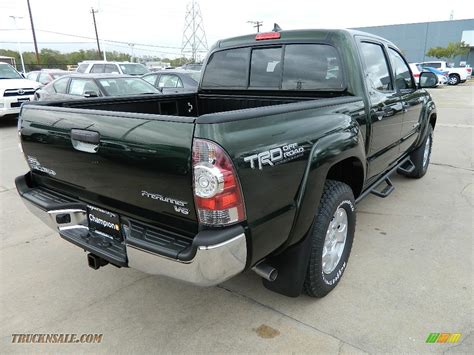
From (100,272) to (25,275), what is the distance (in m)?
0.63

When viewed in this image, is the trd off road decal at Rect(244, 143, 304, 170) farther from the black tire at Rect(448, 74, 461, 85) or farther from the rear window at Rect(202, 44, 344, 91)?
the black tire at Rect(448, 74, 461, 85)

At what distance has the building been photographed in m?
51.8

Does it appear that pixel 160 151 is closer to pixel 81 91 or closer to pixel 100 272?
pixel 100 272

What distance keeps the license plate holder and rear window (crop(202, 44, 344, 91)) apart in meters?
1.94

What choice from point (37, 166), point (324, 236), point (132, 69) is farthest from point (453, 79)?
point (37, 166)

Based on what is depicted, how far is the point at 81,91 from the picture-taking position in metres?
9.12

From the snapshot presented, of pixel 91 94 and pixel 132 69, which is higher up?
pixel 132 69

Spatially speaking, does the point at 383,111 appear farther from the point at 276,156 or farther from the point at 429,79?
the point at 276,156

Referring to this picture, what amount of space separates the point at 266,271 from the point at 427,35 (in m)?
62.7

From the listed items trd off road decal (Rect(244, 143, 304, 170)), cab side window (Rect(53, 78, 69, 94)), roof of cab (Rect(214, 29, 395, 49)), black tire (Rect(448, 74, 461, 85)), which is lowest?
black tire (Rect(448, 74, 461, 85))

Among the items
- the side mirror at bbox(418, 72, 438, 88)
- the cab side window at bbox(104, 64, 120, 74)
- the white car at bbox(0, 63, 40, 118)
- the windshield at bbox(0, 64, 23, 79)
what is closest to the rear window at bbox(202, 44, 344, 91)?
the side mirror at bbox(418, 72, 438, 88)

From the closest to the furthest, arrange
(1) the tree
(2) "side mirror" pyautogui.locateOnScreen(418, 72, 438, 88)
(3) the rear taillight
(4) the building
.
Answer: (3) the rear taillight < (2) "side mirror" pyautogui.locateOnScreen(418, 72, 438, 88) < (1) the tree < (4) the building

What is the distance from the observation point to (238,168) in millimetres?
1805

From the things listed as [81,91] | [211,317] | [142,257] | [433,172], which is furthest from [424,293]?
[81,91]
